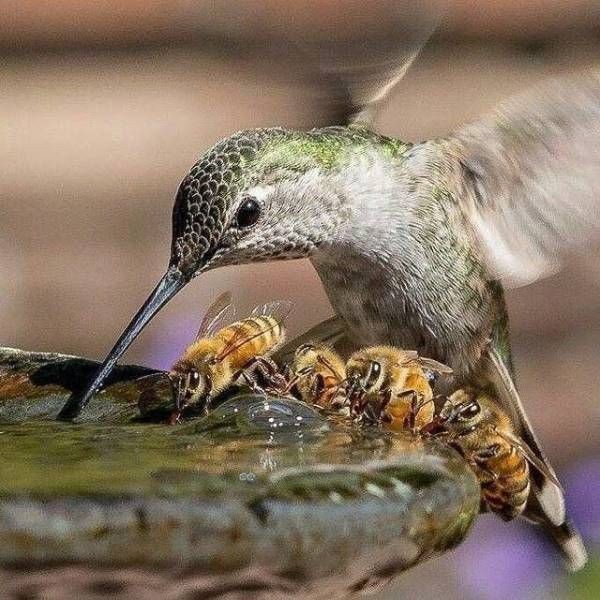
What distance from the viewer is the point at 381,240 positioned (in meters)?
2.01

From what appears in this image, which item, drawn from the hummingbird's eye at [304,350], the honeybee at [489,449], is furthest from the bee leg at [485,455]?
the hummingbird's eye at [304,350]

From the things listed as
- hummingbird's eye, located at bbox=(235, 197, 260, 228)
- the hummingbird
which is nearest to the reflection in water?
hummingbird's eye, located at bbox=(235, 197, 260, 228)

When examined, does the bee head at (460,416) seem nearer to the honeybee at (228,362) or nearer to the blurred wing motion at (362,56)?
the honeybee at (228,362)

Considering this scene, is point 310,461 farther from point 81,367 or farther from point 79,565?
point 81,367

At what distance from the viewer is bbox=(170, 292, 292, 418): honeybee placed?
154 centimetres

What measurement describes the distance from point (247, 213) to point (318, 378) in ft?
1.14

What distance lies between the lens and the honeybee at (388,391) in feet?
4.91

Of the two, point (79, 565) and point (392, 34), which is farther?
point (392, 34)

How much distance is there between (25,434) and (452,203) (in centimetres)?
97

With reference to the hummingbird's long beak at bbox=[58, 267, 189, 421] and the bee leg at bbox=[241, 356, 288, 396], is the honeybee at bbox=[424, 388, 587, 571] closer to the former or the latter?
the bee leg at bbox=[241, 356, 288, 396]

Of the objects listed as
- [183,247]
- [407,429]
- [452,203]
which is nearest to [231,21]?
[452,203]

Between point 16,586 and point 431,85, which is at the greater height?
point 16,586

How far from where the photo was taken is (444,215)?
2051 millimetres

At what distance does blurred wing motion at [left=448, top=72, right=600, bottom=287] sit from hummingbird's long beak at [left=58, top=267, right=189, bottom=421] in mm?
493
